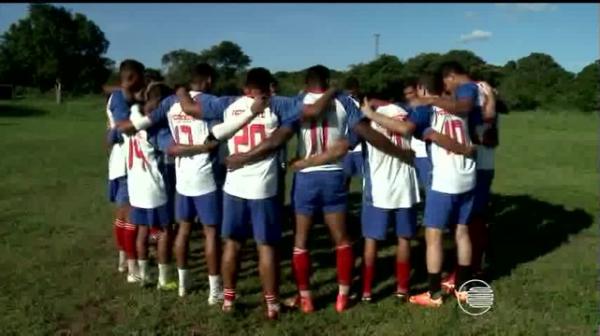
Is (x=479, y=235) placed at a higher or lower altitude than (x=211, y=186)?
lower

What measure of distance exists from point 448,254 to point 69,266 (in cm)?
432

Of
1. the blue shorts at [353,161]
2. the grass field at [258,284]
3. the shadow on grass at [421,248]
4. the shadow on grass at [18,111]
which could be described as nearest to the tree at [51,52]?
the shadow on grass at [18,111]

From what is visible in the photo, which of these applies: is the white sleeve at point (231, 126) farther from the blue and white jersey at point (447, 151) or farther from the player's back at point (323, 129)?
the blue and white jersey at point (447, 151)

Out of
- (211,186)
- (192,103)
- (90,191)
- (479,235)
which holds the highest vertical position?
(192,103)

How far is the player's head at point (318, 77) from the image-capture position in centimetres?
530

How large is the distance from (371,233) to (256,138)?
139 cm

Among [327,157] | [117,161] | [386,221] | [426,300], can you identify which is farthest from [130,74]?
[426,300]

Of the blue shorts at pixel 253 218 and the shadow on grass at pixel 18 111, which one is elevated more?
the blue shorts at pixel 253 218

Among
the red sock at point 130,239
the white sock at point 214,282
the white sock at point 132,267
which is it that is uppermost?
the red sock at point 130,239

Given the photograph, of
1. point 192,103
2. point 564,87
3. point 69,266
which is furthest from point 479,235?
point 564,87

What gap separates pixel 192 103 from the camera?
541 cm

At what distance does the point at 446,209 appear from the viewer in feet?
18.5

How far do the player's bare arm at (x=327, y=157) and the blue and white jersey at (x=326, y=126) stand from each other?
3 centimetres

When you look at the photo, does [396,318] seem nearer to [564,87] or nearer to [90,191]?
[90,191]
